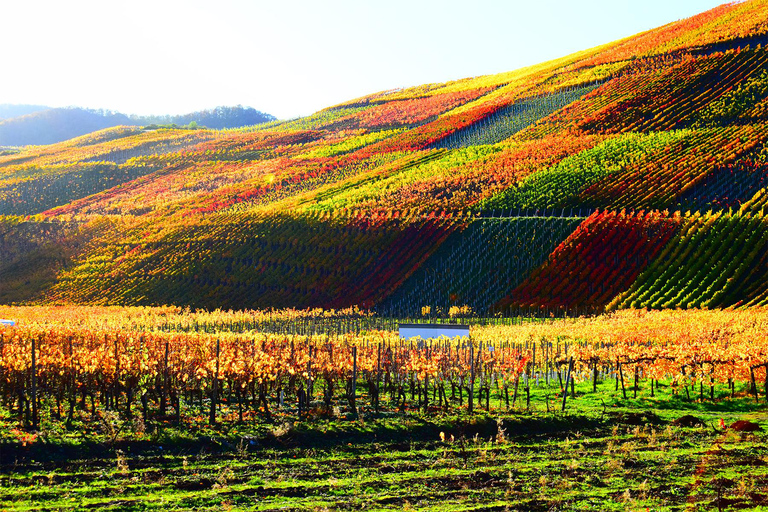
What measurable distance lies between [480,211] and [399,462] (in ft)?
166

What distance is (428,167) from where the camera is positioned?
8869 cm

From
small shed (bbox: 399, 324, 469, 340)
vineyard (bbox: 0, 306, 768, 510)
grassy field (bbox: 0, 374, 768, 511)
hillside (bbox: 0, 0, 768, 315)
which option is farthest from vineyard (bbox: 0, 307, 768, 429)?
hillside (bbox: 0, 0, 768, 315)

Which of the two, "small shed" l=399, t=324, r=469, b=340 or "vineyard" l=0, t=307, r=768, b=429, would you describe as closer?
"vineyard" l=0, t=307, r=768, b=429

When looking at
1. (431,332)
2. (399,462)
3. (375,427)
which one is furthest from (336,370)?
(431,332)

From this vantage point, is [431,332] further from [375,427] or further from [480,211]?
[480,211]

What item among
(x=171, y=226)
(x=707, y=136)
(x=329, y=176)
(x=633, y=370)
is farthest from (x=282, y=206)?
(x=633, y=370)

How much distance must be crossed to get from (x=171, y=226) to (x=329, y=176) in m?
24.0

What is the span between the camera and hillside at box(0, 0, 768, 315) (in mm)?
54781

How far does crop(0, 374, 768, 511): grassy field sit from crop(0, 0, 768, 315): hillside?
30.0 m

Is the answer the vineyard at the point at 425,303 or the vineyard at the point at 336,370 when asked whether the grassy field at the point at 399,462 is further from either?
the vineyard at the point at 336,370

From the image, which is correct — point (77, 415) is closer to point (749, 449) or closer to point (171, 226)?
point (749, 449)

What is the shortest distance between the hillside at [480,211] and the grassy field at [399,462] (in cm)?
3003

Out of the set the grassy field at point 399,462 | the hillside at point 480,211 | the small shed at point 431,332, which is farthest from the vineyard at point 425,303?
the small shed at point 431,332

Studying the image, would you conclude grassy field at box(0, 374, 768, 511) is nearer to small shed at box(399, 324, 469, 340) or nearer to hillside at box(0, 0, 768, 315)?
small shed at box(399, 324, 469, 340)
